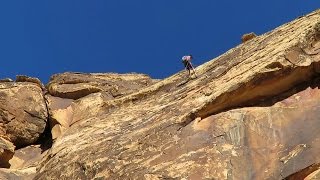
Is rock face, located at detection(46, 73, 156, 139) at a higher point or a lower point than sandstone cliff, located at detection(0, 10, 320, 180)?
higher

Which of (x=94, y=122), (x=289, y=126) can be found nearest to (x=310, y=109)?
(x=289, y=126)

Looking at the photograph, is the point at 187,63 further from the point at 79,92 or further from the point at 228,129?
the point at 228,129

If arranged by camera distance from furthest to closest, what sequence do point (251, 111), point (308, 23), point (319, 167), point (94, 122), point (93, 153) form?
1. point (94, 122)
2. point (308, 23)
3. point (93, 153)
4. point (251, 111)
5. point (319, 167)

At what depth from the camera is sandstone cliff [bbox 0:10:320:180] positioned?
22.3m

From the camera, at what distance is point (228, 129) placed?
2394 cm

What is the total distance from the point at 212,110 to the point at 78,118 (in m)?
13.3

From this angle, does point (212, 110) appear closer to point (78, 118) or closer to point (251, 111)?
point (251, 111)

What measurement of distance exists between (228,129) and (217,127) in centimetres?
58

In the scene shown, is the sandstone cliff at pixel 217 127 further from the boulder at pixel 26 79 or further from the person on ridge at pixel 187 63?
the boulder at pixel 26 79

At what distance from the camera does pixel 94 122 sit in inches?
1325

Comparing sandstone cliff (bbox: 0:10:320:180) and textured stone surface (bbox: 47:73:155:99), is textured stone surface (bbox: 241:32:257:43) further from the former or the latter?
textured stone surface (bbox: 47:73:155:99)

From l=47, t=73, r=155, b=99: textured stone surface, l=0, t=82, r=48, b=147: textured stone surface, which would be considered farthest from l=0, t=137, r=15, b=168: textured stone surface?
l=47, t=73, r=155, b=99: textured stone surface

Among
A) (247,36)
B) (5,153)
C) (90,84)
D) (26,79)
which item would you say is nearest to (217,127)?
(5,153)

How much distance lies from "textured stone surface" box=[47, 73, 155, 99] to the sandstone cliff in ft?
15.4
